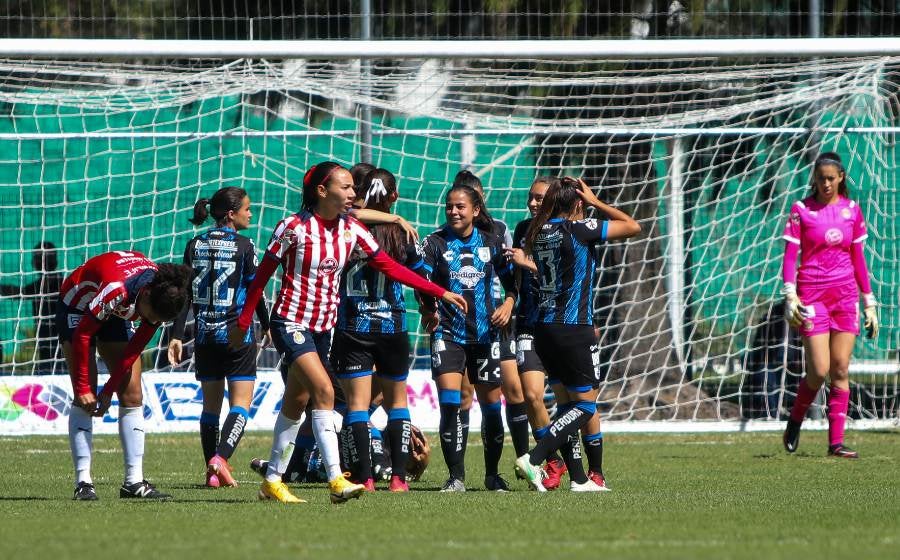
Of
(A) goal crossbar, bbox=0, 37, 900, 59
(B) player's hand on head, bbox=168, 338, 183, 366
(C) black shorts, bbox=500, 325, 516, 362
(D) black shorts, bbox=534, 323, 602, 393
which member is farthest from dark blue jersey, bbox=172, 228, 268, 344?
(D) black shorts, bbox=534, 323, 602, 393

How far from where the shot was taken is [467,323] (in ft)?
29.2

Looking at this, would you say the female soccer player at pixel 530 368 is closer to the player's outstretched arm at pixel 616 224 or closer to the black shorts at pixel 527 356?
the black shorts at pixel 527 356

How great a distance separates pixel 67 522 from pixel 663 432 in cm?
877

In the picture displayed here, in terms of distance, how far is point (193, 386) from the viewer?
1448 cm

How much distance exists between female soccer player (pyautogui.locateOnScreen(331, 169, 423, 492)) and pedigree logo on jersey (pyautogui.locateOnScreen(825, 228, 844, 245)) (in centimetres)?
442

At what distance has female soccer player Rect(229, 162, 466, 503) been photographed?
25.4ft

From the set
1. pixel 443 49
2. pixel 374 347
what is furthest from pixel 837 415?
pixel 374 347

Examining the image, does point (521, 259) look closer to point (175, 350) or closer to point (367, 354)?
point (367, 354)

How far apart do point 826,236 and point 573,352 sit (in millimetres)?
3955

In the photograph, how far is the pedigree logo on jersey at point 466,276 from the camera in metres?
8.95

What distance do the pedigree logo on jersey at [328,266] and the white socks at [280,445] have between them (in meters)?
0.89

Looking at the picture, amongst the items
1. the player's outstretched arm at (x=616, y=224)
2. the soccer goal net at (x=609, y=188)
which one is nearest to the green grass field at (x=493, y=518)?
the player's outstretched arm at (x=616, y=224)

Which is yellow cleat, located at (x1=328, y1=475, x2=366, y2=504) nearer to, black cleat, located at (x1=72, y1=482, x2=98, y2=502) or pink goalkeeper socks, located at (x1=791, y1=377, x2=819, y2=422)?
black cleat, located at (x1=72, y1=482, x2=98, y2=502)

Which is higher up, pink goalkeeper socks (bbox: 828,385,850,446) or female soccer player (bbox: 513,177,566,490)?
female soccer player (bbox: 513,177,566,490)
